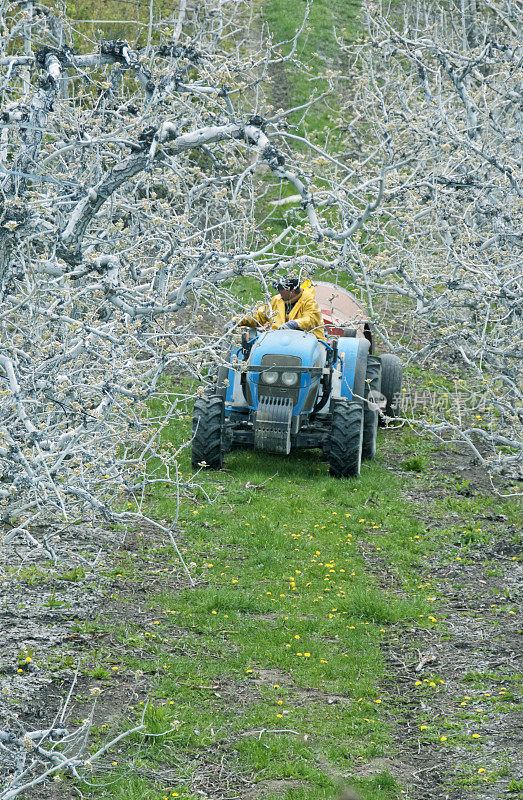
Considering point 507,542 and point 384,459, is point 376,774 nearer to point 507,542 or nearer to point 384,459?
point 507,542

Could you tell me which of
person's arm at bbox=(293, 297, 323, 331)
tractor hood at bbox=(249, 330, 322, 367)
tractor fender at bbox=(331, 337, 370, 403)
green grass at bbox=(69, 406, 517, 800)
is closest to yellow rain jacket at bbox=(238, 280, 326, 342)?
person's arm at bbox=(293, 297, 323, 331)

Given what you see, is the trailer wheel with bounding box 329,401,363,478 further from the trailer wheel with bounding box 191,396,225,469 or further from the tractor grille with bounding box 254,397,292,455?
the trailer wheel with bounding box 191,396,225,469

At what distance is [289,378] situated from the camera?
9.14 metres

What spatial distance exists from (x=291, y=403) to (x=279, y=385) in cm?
21

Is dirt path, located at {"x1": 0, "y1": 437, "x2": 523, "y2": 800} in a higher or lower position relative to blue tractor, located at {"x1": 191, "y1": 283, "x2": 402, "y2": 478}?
lower

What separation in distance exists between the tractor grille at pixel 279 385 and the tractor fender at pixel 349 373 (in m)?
0.72

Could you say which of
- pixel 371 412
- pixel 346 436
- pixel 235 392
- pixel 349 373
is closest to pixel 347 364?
pixel 349 373

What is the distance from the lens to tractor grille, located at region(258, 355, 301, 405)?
915 cm

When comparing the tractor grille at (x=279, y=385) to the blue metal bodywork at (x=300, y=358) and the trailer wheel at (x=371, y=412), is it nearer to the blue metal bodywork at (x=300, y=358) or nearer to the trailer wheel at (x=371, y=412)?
the blue metal bodywork at (x=300, y=358)

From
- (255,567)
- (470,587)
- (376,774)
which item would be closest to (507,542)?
(470,587)

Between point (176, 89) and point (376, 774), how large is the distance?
3.58 m

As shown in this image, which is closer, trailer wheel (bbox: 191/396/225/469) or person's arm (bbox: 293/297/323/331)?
trailer wheel (bbox: 191/396/225/469)

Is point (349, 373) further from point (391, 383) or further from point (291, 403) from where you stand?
point (391, 383)

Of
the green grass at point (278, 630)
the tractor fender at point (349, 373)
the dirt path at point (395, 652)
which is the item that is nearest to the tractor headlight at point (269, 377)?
the tractor fender at point (349, 373)
